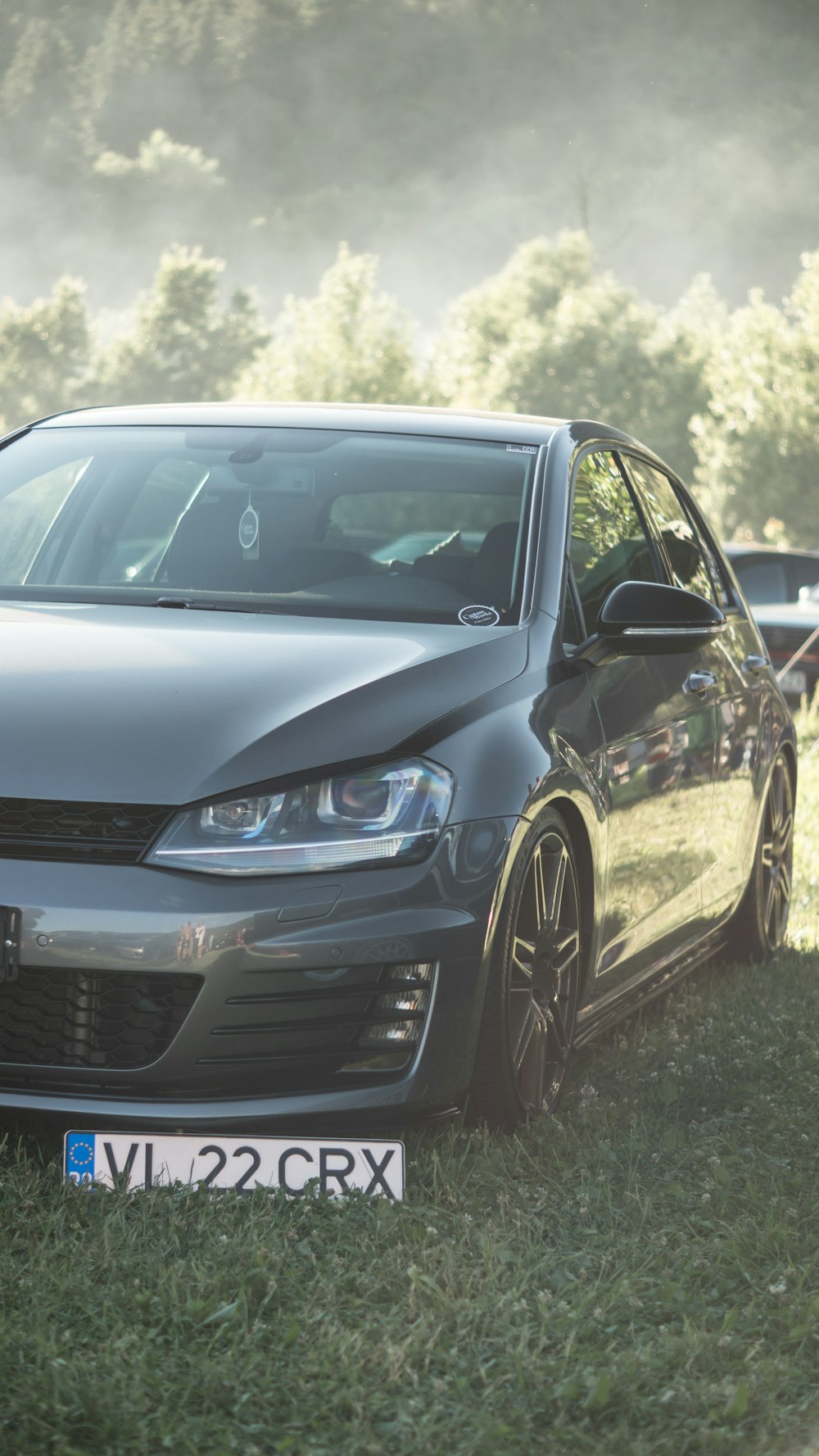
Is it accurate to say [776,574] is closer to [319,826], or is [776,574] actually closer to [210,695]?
[210,695]

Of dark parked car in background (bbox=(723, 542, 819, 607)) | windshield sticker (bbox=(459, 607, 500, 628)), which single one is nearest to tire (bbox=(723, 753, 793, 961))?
windshield sticker (bbox=(459, 607, 500, 628))

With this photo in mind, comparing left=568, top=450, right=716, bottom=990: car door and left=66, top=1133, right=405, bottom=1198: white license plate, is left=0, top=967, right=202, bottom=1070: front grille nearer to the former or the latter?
left=66, top=1133, right=405, bottom=1198: white license plate

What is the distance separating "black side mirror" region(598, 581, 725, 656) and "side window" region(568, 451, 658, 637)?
9 centimetres

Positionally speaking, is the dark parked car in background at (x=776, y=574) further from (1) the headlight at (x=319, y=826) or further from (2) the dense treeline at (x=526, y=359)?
(2) the dense treeline at (x=526, y=359)

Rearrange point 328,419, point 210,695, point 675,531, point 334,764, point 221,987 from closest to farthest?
1. point 221,987
2. point 334,764
3. point 210,695
4. point 328,419
5. point 675,531

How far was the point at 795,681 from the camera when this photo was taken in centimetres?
1327

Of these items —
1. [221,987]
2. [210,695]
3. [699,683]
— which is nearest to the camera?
[221,987]

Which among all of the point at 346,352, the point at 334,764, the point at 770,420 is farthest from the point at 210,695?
the point at 346,352

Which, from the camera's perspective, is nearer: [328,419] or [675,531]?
[328,419]

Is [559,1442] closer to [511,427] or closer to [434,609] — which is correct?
[434,609]

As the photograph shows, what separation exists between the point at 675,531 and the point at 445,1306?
3.14 meters

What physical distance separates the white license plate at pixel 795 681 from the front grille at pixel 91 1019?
10563 mm

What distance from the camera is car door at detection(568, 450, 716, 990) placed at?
4.20 m

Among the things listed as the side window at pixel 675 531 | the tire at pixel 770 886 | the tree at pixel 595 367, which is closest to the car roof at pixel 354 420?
the side window at pixel 675 531
